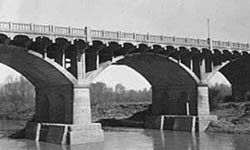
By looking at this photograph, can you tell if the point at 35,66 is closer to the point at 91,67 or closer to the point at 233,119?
the point at 91,67

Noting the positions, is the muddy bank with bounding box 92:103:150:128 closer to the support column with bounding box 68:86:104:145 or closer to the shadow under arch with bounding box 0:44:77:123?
the shadow under arch with bounding box 0:44:77:123

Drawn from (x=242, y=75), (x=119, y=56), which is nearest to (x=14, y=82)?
(x=242, y=75)

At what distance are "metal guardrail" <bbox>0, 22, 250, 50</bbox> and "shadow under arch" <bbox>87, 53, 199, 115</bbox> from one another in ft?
6.22

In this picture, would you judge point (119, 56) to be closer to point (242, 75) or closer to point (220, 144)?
point (220, 144)

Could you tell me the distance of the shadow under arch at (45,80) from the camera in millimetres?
33281

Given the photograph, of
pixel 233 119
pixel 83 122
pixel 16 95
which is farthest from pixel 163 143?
pixel 16 95

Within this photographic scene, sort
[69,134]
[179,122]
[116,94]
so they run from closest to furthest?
1. [69,134]
2. [179,122]
3. [116,94]

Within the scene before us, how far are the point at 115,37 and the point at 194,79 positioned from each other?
1180 cm

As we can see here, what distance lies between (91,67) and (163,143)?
9329 millimetres

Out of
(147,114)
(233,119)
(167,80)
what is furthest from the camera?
(147,114)

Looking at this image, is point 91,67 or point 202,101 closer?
point 91,67

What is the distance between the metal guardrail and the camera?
31427mm

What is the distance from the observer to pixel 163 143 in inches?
1395

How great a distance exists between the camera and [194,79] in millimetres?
43688
